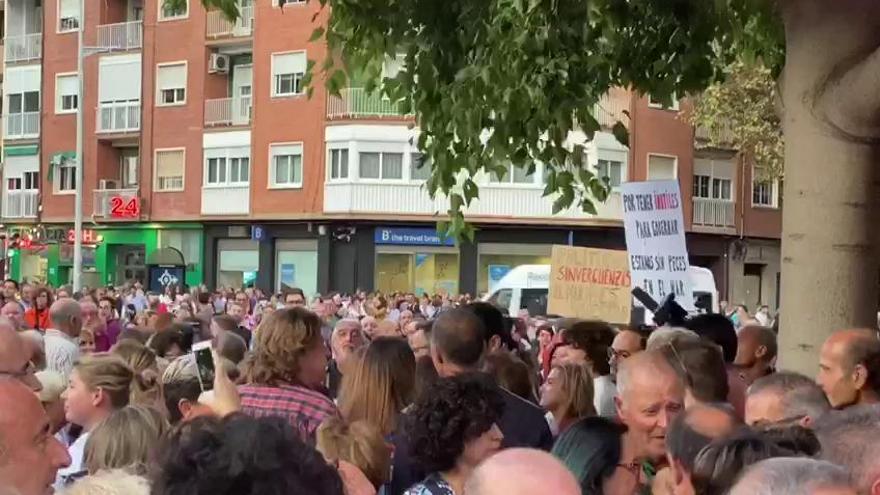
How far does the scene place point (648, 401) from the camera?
4.90 m

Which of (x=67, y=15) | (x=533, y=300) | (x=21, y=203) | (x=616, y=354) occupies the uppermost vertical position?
(x=67, y=15)

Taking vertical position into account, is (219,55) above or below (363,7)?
above

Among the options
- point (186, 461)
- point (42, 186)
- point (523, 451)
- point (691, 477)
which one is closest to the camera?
point (186, 461)

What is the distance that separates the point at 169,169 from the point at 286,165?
4.99 metres

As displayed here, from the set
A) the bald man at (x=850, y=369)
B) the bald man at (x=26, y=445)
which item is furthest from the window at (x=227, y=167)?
the bald man at (x=26, y=445)

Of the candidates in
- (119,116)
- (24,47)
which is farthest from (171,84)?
(24,47)

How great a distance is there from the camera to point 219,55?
131 feet

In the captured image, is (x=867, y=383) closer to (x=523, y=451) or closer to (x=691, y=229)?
(x=523, y=451)

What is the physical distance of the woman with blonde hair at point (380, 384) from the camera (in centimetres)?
566

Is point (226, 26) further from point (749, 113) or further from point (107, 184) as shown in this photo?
point (749, 113)

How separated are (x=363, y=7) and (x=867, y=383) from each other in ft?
12.9

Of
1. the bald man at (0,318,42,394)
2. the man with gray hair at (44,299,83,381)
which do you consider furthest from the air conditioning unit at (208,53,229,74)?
the bald man at (0,318,42,394)

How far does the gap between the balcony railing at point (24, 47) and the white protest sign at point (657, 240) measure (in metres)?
39.5

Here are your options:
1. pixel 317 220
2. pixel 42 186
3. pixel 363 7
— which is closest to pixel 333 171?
pixel 317 220
